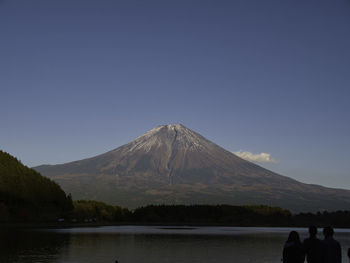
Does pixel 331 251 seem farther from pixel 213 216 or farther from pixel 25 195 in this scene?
pixel 213 216

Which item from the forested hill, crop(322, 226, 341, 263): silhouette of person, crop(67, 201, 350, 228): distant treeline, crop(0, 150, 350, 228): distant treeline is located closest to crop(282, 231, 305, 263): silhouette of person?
crop(322, 226, 341, 263): silhouette of person

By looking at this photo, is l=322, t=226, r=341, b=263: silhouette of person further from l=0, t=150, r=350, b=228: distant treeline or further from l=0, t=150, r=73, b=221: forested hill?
l=0, t=150, r=350, b=228: distant treeline

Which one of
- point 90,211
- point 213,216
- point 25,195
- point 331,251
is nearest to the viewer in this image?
point 331,251

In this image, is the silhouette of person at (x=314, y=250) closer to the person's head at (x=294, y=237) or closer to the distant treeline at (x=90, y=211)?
the person's head at (x=294, y=237)

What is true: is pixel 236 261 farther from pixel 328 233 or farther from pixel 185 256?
pixel 328 233

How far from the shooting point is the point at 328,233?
15.5 metres

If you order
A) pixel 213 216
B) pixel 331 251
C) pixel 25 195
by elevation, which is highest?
pixel 25 195

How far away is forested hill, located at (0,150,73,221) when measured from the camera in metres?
107

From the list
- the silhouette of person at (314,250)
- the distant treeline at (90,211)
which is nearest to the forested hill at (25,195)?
the distant treeline at (90,211)

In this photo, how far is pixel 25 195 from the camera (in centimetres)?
11119

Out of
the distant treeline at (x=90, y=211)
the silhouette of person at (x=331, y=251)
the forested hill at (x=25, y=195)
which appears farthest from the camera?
the distant treeline at (x=90, y=211)

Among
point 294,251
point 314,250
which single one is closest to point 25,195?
point 294,251

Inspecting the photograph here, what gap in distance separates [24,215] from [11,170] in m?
13.9

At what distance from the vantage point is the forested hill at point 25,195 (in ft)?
351
